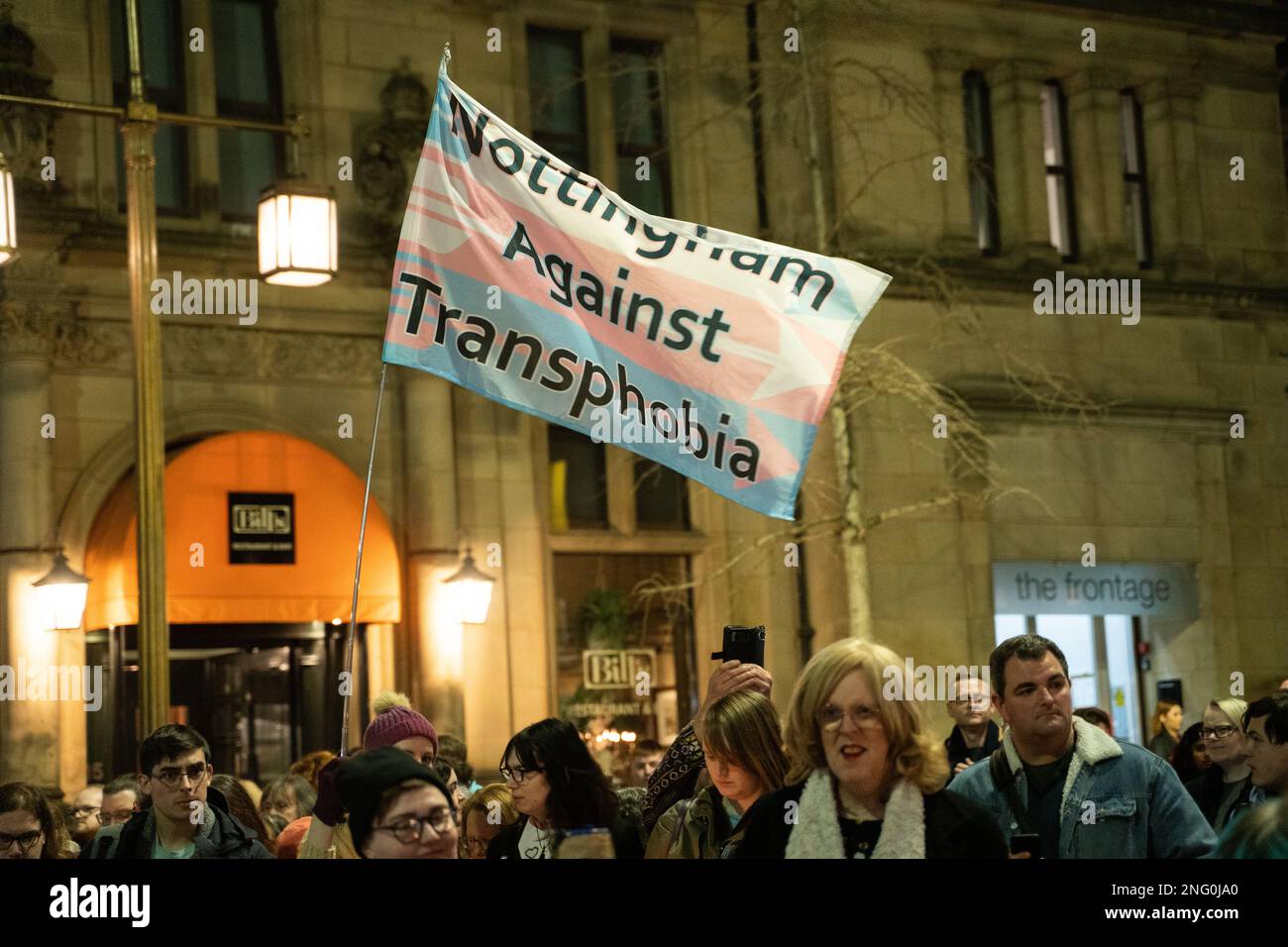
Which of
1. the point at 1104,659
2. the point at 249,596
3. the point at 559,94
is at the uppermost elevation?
the point at 559,94

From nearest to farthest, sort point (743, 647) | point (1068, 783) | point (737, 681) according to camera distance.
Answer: point (1068, 783)
point (737, 681)
point (743, 647)

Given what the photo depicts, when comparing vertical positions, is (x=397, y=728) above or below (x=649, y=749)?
above

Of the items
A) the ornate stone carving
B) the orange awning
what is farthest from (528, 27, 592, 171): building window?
the orange awning

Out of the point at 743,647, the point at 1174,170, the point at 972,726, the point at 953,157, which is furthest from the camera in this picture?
the point at 1174,170

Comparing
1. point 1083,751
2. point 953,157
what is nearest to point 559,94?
point 953,157

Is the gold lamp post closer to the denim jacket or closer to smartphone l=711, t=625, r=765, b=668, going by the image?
smartphone l=711, t=625, r=765, b=668

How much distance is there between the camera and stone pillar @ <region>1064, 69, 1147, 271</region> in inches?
984

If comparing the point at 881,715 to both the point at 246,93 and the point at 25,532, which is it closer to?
the point at 25,532

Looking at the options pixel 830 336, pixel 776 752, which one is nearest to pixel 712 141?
pixel 830 336

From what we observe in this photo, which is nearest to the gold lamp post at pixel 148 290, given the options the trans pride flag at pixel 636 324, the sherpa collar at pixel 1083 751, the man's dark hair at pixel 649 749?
the trans pride flag at pixel 636 324

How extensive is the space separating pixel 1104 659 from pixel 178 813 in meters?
19.1

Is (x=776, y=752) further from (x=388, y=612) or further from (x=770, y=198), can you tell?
(x=770, y=198)

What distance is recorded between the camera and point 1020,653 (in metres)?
6.23

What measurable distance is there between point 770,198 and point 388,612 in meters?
7.24
